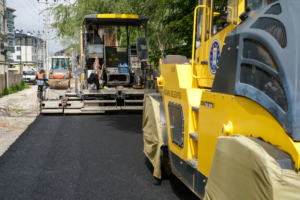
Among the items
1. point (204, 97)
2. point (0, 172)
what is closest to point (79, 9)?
point (0, 172)

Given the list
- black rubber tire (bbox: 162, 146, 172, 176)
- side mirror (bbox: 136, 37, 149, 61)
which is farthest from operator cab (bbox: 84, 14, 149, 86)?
black rubber tire (bbox: 162, 146, 172, 176)

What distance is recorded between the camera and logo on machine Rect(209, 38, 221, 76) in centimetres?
365

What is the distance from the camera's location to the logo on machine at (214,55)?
12.0 feet

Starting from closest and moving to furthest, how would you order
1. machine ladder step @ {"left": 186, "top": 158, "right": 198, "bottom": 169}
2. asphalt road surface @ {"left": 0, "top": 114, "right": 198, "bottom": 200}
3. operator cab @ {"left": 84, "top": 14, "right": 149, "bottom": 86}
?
machine ladder step @ {"left": 186, "top": 158, "right": 198, "bottom": 169} → asphalt road surface @ {"left": 0, "top": 114, "right": 198, "bottom": 200} → operator cab @ {"left": 84, "top": 14, "right": 149, "bottom": 86}

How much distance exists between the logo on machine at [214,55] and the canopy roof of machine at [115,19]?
9.87 metres

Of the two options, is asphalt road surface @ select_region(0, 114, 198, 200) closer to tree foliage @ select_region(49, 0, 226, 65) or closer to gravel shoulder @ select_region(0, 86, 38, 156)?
gravel shoulder @ select_region(0, 86, 38, 156)

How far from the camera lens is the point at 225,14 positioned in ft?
12.4

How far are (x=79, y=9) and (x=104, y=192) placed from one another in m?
12.9

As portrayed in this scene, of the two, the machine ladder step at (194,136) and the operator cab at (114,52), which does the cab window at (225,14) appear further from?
the operator cab at (114,52)

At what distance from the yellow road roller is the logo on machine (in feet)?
0.03

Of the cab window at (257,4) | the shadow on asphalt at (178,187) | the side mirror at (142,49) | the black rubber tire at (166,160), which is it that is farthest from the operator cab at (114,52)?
the cab window at (257,4)

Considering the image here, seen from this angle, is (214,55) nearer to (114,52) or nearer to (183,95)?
(183,95)

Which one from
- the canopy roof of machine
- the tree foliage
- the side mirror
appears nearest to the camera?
the tree foliage

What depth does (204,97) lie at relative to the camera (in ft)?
11.6
